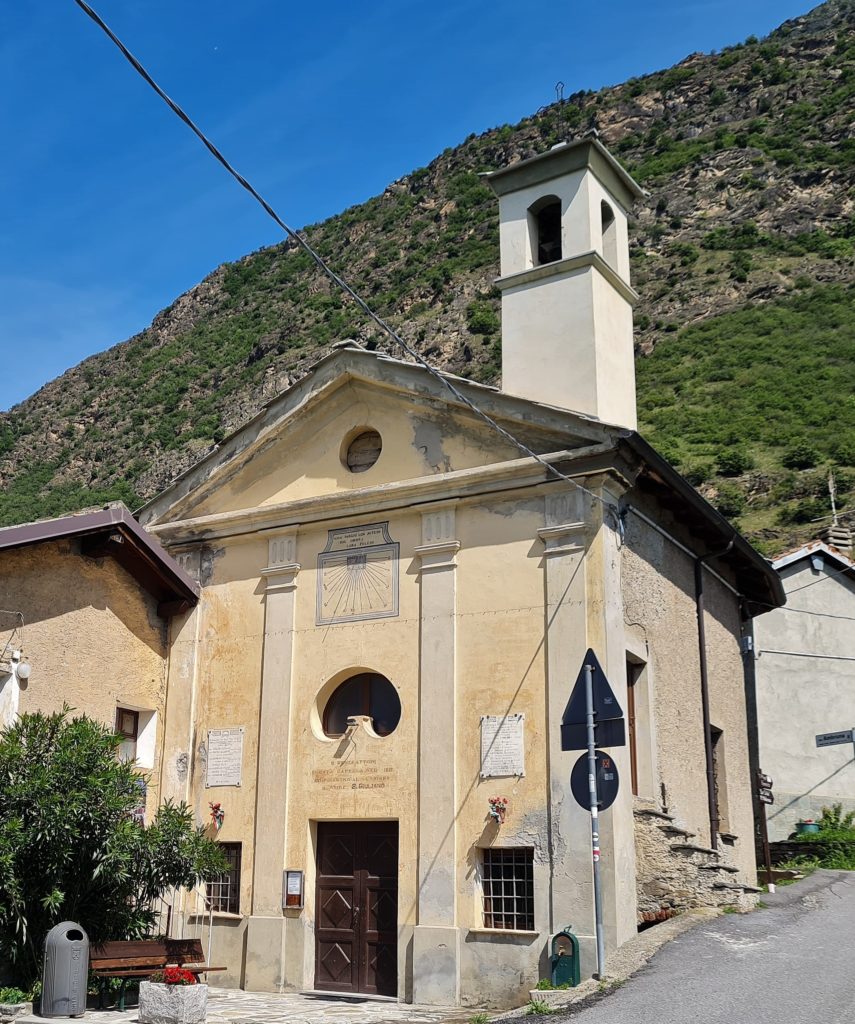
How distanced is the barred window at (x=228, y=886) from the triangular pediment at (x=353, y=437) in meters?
4.94

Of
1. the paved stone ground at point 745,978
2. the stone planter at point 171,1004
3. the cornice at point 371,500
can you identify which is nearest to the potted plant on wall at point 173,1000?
the stone planter at point 171,1004

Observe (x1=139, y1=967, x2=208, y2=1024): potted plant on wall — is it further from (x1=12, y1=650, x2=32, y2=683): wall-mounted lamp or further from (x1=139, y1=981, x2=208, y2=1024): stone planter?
(x1=12, y1=650, x2=32, y2=683): wall-mounted lamp

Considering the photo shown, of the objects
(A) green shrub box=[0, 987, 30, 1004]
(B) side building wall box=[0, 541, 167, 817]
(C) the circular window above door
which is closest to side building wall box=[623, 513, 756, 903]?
(C) the circular window above door

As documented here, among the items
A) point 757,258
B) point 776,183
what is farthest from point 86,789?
point 776,183

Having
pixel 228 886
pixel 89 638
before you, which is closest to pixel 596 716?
pixel 228 886

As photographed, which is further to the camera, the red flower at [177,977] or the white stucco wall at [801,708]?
the white stucco wall at [801,708]

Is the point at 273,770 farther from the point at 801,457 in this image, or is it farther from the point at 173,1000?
the point at 801,457

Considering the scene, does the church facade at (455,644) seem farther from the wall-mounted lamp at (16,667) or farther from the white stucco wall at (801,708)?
the white stucco wall at (801,708)

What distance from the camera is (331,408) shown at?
1747 centimetres

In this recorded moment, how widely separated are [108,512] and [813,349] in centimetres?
4685

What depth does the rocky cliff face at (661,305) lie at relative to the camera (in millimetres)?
52225

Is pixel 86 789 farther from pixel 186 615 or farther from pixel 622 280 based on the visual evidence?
pixel 622 280

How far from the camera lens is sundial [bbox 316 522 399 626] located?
52.6 ft

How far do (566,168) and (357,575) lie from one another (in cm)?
699
